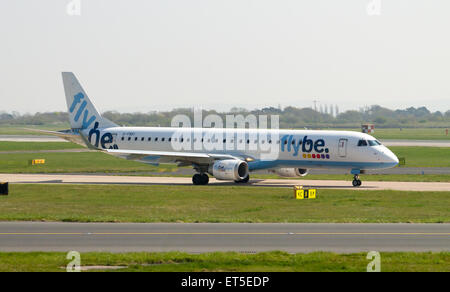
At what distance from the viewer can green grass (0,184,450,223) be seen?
34000 mm

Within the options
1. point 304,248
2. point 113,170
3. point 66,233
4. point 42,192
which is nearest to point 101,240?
point 66,233

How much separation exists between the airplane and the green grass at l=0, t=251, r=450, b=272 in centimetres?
2729

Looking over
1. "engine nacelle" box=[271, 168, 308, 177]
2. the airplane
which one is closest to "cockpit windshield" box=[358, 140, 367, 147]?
the airplane

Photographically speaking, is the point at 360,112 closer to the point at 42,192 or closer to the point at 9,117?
the point at 9,117

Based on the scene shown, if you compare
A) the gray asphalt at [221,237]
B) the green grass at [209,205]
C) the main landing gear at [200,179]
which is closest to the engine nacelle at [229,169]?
the main landing gear at [200,179]

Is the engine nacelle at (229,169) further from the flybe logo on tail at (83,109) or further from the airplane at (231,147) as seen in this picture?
the flybe logo on tail at (83,109)

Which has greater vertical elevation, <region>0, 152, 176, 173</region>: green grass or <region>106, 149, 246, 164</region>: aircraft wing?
<region>106, 149, 246, 164</region>: aircraft wing

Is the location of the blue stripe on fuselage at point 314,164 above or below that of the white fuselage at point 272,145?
below

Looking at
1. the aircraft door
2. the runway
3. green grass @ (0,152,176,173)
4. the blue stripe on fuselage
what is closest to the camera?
the blue stripe on fuselage

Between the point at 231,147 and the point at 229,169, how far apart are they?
11.8 feet

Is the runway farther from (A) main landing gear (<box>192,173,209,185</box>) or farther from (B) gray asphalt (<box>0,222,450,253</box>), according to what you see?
(B) gray asphalt (<box>0,222,450,253</box>)

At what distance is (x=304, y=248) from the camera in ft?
82.3

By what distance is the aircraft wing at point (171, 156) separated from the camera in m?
53.2

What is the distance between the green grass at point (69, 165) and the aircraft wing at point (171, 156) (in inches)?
488
